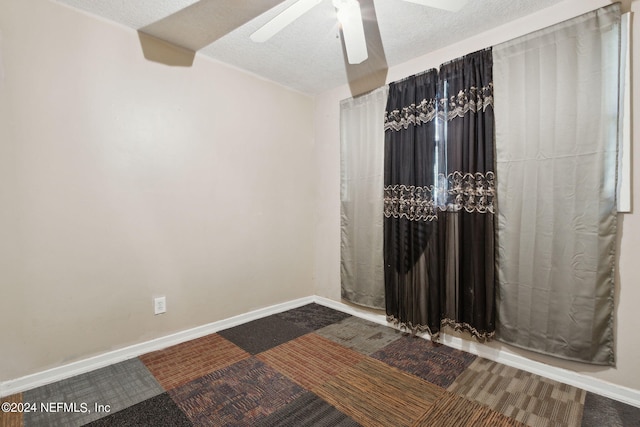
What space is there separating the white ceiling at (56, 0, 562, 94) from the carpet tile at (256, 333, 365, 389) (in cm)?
228

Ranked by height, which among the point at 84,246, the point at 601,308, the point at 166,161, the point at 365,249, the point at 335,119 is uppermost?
the point at 335,119

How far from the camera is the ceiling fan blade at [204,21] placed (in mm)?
1802

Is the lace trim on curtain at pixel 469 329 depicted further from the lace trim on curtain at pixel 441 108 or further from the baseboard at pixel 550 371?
the lace trim on curtain at pixel 441 108

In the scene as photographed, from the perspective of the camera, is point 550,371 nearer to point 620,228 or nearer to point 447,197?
point 620,228

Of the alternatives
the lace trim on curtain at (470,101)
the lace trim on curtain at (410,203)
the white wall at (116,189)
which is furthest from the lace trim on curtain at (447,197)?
the white wall at (116,189)

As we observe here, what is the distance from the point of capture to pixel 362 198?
9.11 ft

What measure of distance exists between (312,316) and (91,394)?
5.59ft

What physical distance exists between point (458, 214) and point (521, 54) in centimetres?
108

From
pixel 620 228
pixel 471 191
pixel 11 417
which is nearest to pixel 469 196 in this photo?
pixel 471 191

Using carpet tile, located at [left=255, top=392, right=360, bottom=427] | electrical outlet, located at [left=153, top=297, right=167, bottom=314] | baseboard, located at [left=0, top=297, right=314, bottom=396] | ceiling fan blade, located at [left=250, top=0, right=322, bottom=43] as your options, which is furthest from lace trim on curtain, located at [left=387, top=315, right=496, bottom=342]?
ceiling fan blade, located at [left=250, top=0, right=322, bottom=43]

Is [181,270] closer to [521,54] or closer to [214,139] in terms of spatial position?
[214,139]

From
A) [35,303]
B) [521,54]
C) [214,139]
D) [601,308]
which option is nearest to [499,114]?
[521,54]

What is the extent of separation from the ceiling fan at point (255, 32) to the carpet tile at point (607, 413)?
2200 millimetres

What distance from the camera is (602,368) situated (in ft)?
5.51
